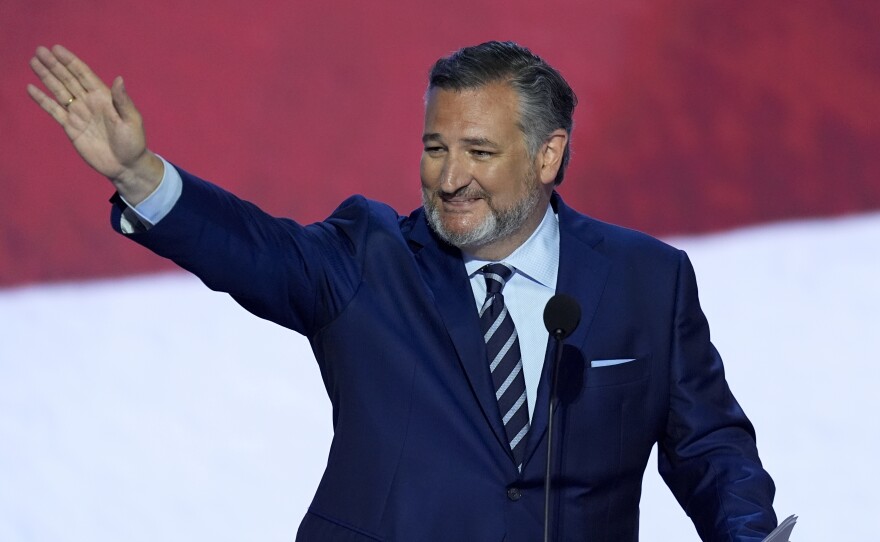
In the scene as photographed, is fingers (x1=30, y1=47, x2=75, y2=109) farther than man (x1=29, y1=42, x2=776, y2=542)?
No

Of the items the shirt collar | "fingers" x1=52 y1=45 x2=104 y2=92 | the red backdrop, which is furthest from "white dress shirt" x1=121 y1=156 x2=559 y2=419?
the red backdrop

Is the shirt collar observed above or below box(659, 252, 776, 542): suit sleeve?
above

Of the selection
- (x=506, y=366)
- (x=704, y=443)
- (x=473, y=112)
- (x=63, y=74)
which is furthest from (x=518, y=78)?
(x=63, y=74)

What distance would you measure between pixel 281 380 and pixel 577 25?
3.60 ft

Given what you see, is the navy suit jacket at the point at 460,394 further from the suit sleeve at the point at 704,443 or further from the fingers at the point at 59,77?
the fingers at the point at 59,77

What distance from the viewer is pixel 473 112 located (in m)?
1.96

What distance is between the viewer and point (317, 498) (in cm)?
189

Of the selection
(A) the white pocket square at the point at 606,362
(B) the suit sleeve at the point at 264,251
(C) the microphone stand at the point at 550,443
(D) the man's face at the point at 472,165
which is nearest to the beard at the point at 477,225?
(D) the man's face at the point at 472,165

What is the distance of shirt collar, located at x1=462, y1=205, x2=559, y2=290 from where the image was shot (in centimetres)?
203

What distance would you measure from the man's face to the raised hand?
53 centimetres

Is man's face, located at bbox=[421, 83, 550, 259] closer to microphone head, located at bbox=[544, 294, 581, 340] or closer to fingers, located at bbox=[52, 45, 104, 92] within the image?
microphone head, located at bbox=[544, 294, 581, 340]

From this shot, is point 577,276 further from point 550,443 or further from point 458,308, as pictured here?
point 550,443

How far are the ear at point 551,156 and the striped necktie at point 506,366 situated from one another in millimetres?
223

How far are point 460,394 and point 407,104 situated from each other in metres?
1.28
